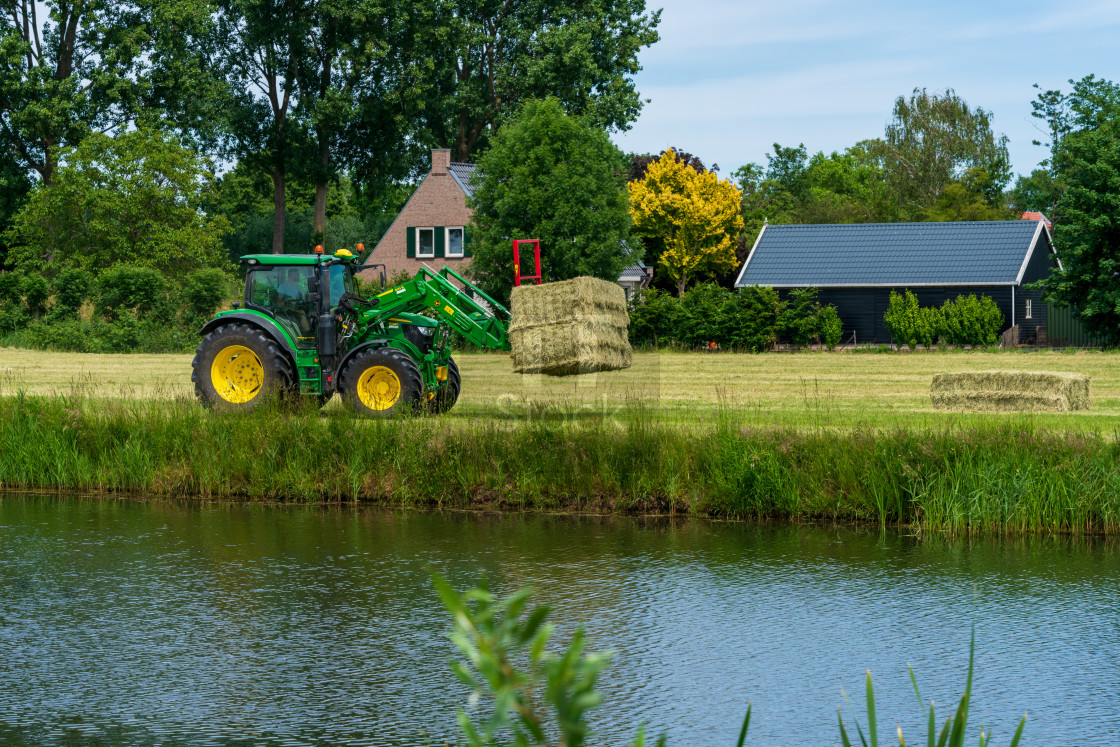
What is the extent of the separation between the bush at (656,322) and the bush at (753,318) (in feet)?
5.42

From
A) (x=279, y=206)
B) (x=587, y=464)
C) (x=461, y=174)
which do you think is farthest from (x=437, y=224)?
(x=587, y=464)

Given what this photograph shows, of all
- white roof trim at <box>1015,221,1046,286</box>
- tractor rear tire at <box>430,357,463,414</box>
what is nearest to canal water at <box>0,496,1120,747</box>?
tractor rear tire at <box>430,357,463,414</box>

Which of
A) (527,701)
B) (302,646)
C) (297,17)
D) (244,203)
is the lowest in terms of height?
(302,646)

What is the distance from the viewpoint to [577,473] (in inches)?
485

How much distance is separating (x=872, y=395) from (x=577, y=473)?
1051 centimetres

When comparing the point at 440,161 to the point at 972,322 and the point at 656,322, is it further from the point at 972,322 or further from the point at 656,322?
the point at 972,322

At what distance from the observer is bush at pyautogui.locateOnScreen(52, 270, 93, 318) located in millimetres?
35750

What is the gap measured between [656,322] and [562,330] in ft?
79.7

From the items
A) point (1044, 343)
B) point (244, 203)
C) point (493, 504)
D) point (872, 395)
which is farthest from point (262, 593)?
point (244, 203)

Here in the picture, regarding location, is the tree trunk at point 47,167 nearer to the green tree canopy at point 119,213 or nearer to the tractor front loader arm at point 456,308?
the green tree canopy at point 119,213

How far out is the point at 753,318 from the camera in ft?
128

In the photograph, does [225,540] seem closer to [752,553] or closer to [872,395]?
[752,553]

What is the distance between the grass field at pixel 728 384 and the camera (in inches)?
630

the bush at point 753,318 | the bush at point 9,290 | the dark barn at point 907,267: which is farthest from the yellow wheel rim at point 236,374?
the dark barn at point 907,267
